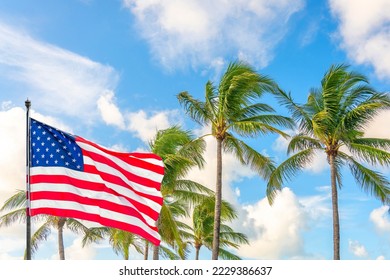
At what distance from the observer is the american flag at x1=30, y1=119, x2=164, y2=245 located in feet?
44.1

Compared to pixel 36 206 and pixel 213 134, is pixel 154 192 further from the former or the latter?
pixel 213 134

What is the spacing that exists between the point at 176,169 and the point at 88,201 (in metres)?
20.2

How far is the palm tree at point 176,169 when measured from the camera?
3234 cm

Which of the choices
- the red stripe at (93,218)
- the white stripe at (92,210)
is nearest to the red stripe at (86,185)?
the white stripe at (92,210)

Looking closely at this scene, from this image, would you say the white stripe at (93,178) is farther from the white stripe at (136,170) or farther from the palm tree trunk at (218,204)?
the palm tree trunk at (218,204)

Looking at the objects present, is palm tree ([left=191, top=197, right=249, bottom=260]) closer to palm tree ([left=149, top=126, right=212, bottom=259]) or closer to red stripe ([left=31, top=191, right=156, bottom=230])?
palm tree ([left=149, top=126, right=212, bottom=259])

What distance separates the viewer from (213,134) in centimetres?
3044

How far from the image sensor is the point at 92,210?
44.5 ft

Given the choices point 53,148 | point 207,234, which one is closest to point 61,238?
Result: point 207,234

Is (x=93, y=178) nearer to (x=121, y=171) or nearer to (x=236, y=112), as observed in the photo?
(x=121, y=171)
